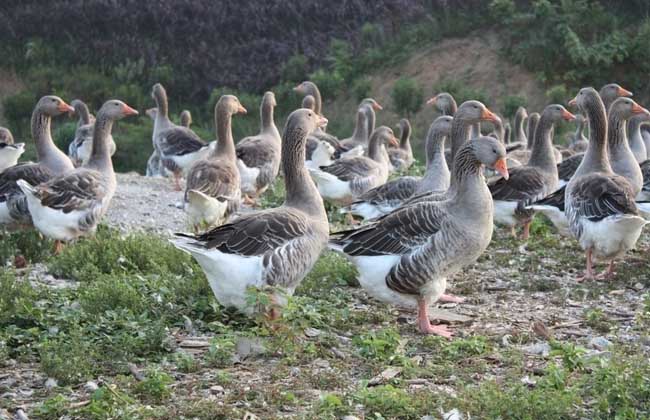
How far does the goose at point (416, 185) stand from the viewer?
11.3m

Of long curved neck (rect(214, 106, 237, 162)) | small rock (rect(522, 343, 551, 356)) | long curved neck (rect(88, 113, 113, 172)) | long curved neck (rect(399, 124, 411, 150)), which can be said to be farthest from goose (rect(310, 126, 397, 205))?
small rock (rect(522, 343, 551, 356))

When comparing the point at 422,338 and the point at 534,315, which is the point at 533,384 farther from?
the point at 534,315

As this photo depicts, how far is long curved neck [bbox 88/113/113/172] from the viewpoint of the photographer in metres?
11.4

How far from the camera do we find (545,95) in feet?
81.8

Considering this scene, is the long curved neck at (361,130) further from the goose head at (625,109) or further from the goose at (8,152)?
the goose head at (625,109)

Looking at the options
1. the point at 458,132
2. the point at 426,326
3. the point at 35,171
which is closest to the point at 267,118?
the point at 35,171

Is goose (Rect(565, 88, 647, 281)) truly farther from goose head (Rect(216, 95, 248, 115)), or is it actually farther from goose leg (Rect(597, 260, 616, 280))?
goose head (Rect(216, 95, 248, 115))

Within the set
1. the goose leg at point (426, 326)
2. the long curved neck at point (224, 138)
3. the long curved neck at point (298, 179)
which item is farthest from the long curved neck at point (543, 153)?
the goose leg at point (426, 326)

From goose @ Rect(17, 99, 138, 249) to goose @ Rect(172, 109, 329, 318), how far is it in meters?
3.41

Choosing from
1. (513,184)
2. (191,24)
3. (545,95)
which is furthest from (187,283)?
(191,24)

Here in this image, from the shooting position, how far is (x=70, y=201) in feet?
34.2

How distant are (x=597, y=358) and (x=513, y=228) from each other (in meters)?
6.04

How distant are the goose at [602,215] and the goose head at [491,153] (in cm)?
178

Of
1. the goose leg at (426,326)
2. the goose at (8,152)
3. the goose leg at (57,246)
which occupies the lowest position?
the goose leg at (57,246)
